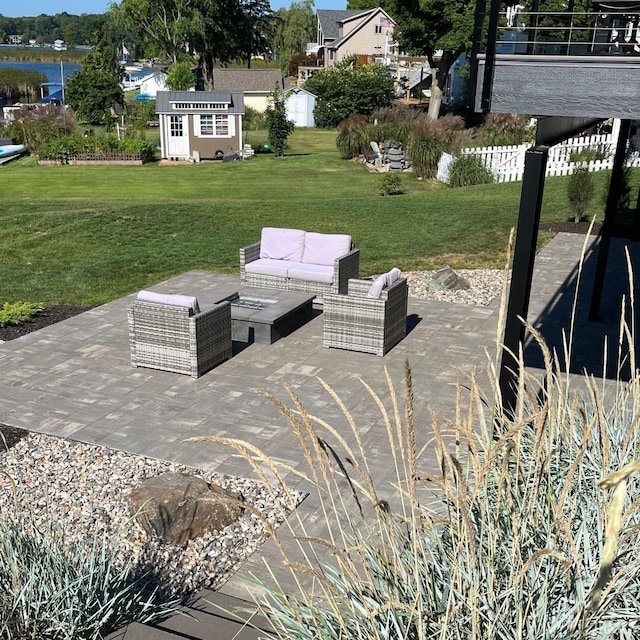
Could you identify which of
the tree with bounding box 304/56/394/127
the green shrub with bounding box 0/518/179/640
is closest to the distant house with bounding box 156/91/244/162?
the tree with bounding box 304/56/394/127

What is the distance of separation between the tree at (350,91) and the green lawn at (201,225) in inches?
683

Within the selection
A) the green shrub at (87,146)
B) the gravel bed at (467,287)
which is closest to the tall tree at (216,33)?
the green shrub at (87,146)

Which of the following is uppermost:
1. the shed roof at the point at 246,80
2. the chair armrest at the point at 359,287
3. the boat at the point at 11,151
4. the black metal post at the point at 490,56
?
the black metal post at the point at 490,56

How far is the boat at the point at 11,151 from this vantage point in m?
27.9

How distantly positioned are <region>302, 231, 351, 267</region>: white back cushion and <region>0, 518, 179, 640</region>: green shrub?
6445 mm

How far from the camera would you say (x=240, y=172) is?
81.4ft

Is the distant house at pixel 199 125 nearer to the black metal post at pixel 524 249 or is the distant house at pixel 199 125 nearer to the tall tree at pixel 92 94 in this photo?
the tall tree at pixel 92 94

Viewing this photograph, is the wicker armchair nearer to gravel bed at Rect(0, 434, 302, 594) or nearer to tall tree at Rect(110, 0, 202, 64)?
gravel bed at Rect(0, 434, 302, 594)

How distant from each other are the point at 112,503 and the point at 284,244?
532cm

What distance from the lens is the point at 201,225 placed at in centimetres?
1412

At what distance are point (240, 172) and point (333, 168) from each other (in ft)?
10.5

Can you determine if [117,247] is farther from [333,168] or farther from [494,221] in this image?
[333,168]

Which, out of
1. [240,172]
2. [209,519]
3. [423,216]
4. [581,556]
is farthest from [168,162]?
[581,556]

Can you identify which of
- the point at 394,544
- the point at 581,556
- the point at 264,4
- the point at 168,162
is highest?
the point at 264,4
